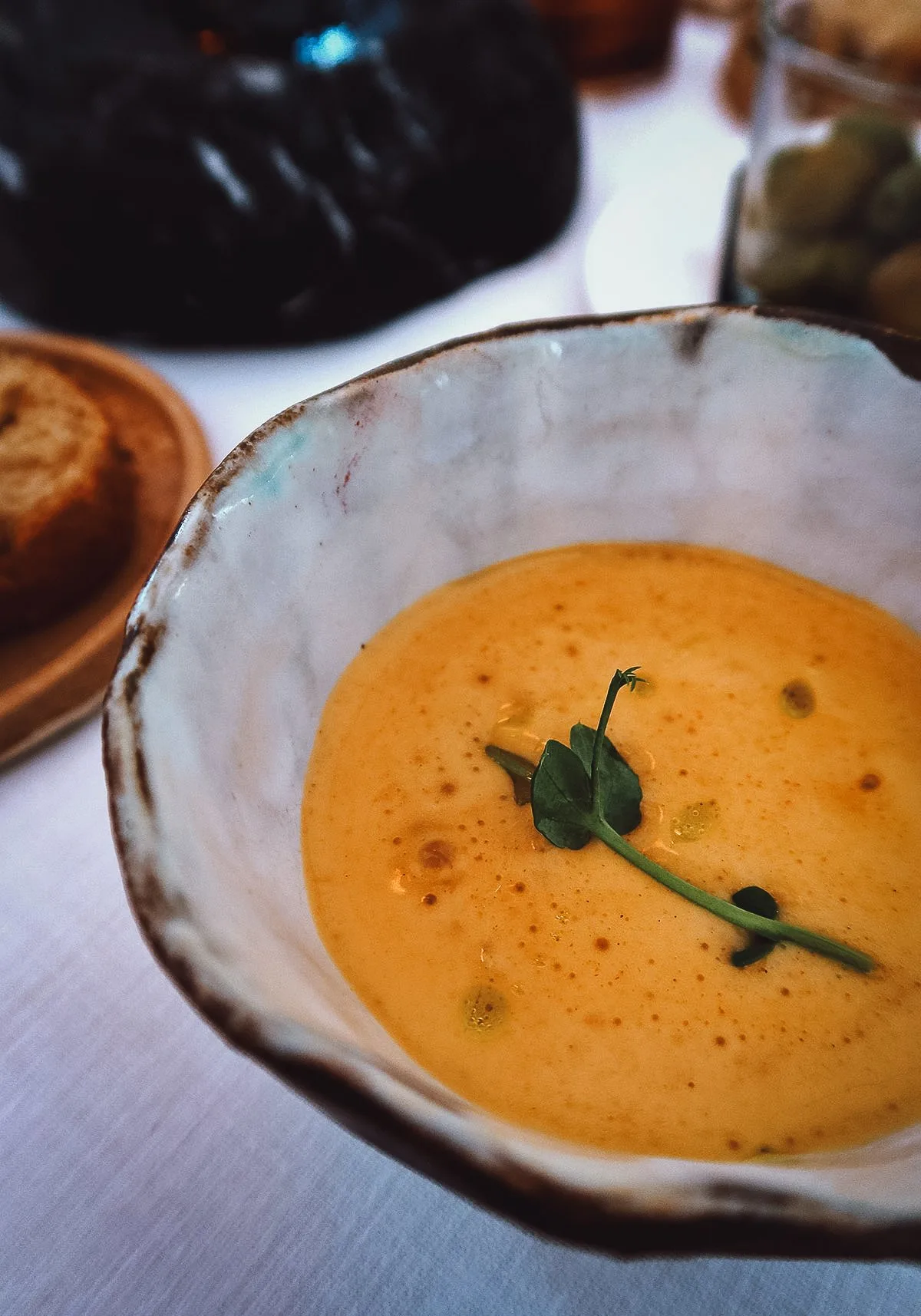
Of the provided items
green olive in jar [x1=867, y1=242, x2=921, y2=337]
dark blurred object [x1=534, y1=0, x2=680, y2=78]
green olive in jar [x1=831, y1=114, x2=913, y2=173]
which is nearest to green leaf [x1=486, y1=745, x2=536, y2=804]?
green olive in jar [x1=867, y1=242, x2=921, y2=337]

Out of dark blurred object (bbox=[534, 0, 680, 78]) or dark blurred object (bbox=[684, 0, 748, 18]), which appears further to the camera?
dark blurred object (bbox=[684, 0, 748, 18])

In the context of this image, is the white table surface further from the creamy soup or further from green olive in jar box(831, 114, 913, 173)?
green olive in jar box(831, 114, 913, 173)

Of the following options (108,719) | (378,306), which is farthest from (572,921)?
(378,306)

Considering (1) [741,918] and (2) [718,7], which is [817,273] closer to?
(1) [741,918]

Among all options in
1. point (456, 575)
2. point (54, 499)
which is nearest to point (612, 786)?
point (456, 575)

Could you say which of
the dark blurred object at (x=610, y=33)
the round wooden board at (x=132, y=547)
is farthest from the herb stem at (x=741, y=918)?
the dark blurred object at (x=610, y=33)

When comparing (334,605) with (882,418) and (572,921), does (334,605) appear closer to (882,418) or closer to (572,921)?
(572,921)
